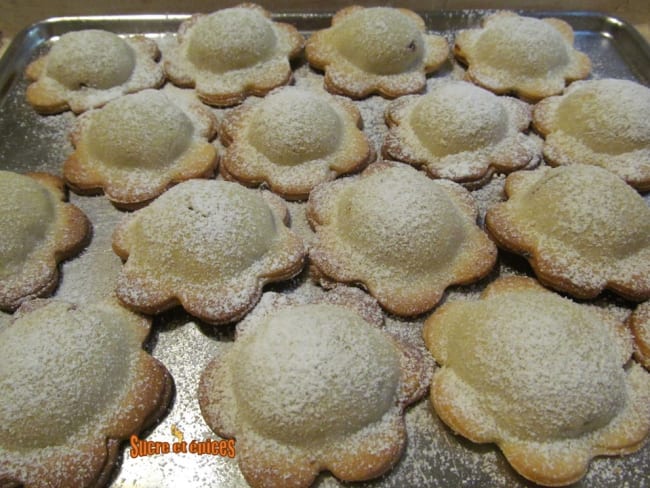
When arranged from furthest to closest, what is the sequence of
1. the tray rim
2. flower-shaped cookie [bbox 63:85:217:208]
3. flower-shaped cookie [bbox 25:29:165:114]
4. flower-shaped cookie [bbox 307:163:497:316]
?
the tray rim
flower-shaped cookie [bbox 25:29:165:114]
flower-shaped cookie [bbox 63:85:217:208]
flower-shaped cookie [bbox 307:163:497:316]

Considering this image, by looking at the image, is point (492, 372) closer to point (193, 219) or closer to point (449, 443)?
point (449, 443)

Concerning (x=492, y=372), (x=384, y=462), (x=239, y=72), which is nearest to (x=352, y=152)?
(x=239, y=72)

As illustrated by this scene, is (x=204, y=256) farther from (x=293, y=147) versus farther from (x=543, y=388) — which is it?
(x=543, y=388)

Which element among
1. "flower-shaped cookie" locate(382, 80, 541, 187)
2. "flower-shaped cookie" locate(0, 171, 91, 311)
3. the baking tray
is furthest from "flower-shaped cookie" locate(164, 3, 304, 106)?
"flower-shaped cookie" locate(0, 171, 91, 311)

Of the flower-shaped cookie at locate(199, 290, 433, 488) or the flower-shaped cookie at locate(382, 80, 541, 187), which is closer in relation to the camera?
the flower-shaped cookie at locate(199, 290, 433, 488)

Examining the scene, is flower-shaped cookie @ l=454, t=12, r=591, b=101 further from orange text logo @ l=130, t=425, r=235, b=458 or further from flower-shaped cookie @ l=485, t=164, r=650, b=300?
orange text logo @ l=130, t=425, r=235, b=458

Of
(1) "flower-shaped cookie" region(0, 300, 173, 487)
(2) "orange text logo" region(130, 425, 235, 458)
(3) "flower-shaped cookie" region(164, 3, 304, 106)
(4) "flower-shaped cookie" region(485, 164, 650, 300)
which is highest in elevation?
(3) "flower-shaped cookie" region(164, 3, 304, 106)
